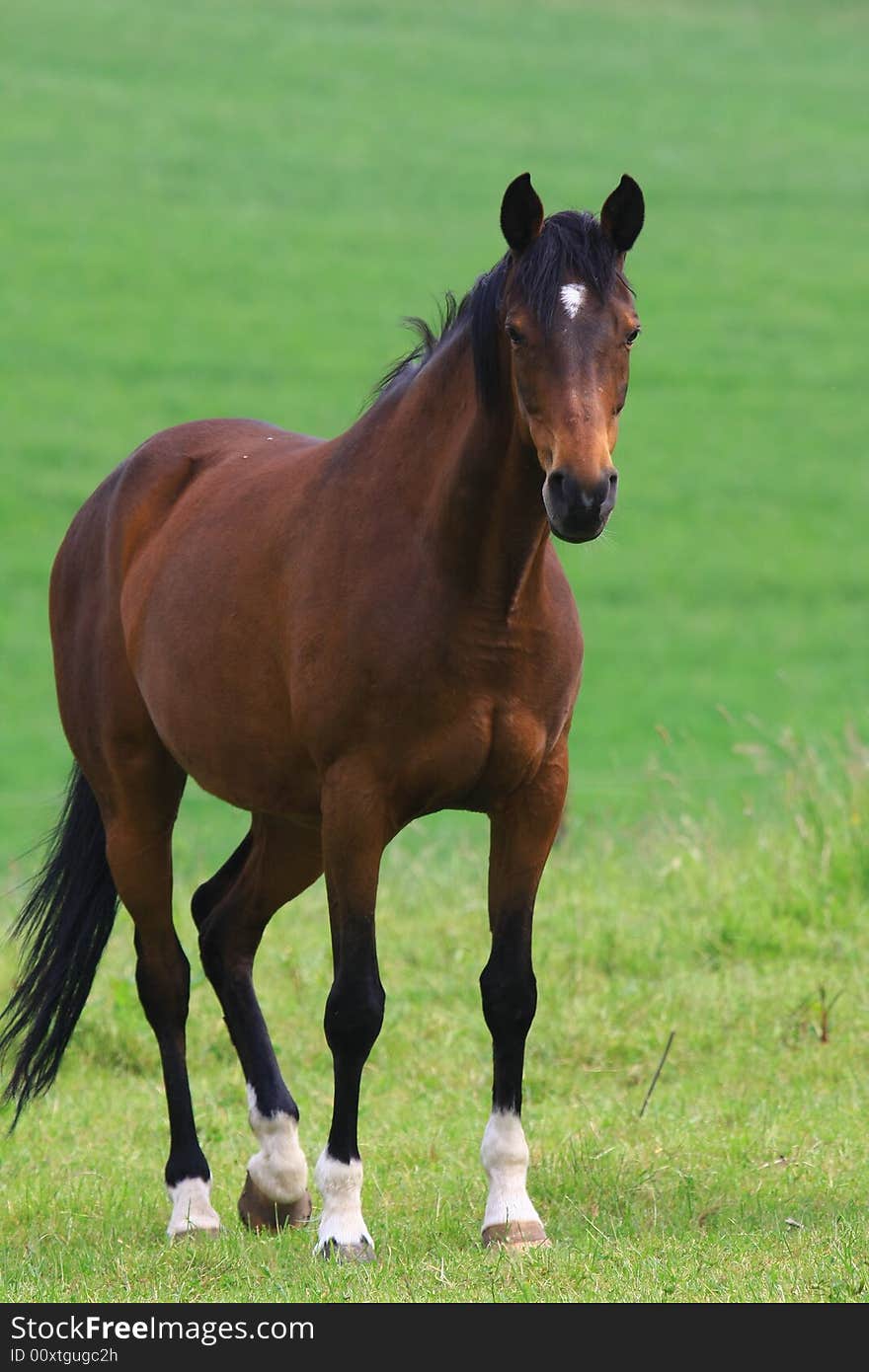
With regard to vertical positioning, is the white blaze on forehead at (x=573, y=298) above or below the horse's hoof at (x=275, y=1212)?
above

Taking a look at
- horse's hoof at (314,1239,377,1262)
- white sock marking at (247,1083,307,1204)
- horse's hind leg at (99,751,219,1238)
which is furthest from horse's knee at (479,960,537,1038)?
horse's hind leg at (99,751,219,1238)

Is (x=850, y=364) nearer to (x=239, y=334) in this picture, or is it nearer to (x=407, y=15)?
(x=239, y=334)

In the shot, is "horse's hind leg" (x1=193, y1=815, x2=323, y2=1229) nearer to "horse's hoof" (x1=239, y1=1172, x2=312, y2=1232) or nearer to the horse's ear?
"horse's hoof" (x1=239, y1=1172, x2=312, y2=1232)

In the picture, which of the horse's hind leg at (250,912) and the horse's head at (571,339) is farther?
the horse's hind leg at (250,912)

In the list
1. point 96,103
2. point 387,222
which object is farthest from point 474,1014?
point 96,103

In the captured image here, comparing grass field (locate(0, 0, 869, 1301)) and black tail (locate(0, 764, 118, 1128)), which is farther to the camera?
black tail (locate(0, 764, 118, 1128))

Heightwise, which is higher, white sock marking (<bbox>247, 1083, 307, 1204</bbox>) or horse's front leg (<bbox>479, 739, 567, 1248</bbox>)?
horse's front leg (<bbox>479, 739, 567, 1248</bbox>)

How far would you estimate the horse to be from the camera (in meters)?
4.19

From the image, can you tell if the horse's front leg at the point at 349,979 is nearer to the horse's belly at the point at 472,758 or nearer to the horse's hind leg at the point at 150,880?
the horse's belly at the point at 472,758

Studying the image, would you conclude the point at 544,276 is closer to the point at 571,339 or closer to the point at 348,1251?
the point at 571,339

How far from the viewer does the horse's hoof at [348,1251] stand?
450 cm

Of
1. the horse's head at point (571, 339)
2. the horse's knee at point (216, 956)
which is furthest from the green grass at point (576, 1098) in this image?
the horse's head at point (571, 339)

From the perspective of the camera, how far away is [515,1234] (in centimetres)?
466

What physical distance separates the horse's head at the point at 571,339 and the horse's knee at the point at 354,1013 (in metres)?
1.33
